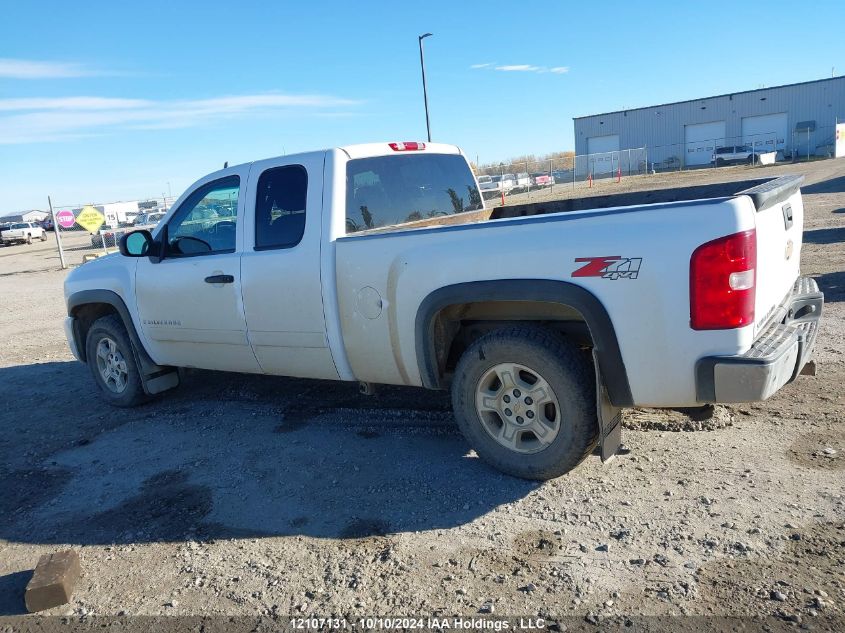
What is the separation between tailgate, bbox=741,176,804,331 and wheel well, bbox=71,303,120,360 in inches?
219

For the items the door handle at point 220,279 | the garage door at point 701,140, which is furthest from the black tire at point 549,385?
the garage door at point 701,140

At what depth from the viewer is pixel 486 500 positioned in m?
3.97

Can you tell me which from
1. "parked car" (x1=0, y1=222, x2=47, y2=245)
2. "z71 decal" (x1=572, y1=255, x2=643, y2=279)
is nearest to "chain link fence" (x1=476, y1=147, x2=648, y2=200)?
"parked car" (x1=0, y1=222, x2=47, y2=245)

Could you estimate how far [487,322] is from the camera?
14.3 feet

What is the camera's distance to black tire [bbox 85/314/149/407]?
6215 millimetres

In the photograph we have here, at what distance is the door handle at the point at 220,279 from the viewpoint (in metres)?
5.15

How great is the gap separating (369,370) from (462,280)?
1062mm

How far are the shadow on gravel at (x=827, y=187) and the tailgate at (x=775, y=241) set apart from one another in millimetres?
19882

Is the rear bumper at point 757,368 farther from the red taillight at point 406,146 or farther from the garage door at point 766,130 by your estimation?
the garage door at point 766,130

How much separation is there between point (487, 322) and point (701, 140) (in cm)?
5714

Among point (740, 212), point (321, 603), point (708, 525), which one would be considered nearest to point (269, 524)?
point (321, 603)

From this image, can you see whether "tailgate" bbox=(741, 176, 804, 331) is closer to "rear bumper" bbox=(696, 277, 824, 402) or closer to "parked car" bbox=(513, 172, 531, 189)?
"rear bumper" bbox=(696, 277, 824, 402)

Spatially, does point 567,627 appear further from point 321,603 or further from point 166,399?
point 166,399

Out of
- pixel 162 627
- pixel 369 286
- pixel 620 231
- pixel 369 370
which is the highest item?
pixel 620 231
